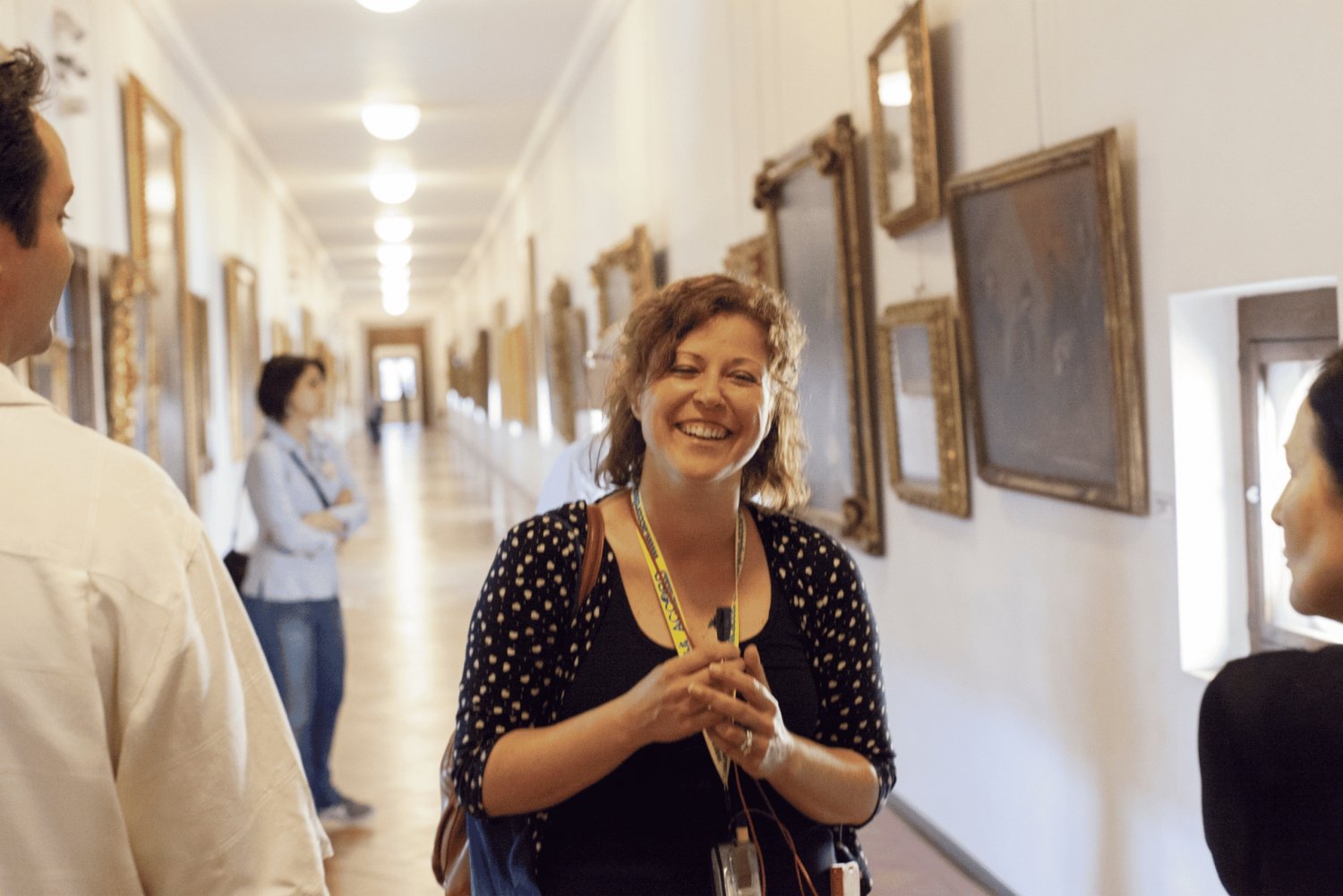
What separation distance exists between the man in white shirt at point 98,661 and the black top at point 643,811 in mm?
731

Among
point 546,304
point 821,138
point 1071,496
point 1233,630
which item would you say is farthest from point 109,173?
point 546,304

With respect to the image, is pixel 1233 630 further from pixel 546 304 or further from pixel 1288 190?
pixel 546 304

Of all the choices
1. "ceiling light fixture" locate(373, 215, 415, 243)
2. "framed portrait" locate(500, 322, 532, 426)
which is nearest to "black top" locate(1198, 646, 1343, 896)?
"framed portrait" locate(500, 322, 532, 426)

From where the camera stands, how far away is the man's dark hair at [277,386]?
279 inches

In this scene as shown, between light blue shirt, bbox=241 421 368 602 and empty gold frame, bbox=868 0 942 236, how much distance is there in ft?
10.7

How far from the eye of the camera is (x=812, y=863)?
8.41 ft

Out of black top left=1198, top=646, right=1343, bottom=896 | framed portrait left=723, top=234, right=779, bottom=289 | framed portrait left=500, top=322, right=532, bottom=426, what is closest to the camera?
black top left=1198, top=646, right=1343, bottom=896

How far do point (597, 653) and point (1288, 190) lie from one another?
2.17 metres

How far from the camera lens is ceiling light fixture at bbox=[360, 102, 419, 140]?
15688 mm

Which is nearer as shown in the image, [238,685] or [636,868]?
[238,685]

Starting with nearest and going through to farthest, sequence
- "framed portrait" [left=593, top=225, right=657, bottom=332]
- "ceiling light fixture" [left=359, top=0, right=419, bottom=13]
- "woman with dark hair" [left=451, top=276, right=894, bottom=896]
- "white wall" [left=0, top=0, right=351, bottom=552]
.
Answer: "woman with dark hair" [left=451, top=276, right=894, bottom=896]
"white wall" [left=0, top=0, right=351, bottom=552]
"ceiling light fixture" [left=359, top=0, right=419, bottom=13]
"framed portrait" [left=593, top=225, right=657, bottom=332]

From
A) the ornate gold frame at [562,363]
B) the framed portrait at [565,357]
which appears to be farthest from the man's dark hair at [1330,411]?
the ornate gold frame at [562,363]

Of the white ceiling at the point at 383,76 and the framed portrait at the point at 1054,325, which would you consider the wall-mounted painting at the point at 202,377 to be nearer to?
the white ceiling at the point at 383,76

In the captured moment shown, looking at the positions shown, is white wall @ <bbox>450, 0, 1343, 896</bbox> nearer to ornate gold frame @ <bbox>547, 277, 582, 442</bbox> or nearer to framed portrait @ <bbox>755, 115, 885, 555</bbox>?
framed portrait @ <bbox>755, 115, 885, 555</bbox>
